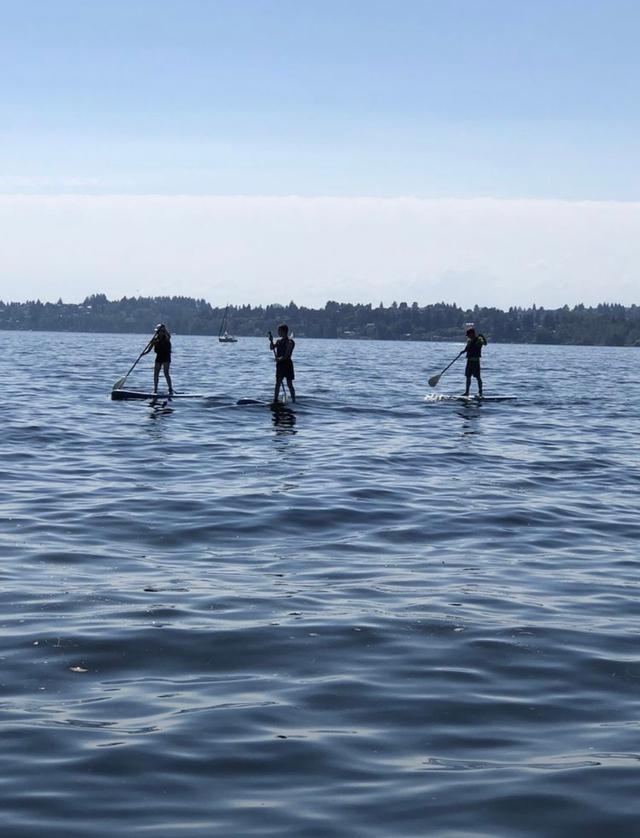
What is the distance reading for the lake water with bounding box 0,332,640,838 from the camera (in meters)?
5.04

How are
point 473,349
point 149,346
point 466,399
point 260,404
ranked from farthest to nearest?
1. point 466,399
2. point 473,349
3. point 260,404
4. point 149,346

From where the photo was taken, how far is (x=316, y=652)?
7422 millimetres

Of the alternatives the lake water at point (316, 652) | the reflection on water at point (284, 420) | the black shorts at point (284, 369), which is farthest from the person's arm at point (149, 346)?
the lake water at point (316, 652)

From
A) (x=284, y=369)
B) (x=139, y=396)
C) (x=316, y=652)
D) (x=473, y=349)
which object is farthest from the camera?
(x=473, y=349)

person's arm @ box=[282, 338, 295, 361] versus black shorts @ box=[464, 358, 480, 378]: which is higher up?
person's arm @ box=[282, 338, 295, 361]

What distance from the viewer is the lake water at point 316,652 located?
5039mm

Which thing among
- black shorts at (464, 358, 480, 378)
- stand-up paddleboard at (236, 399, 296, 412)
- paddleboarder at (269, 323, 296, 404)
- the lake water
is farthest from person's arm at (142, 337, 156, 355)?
the lake water

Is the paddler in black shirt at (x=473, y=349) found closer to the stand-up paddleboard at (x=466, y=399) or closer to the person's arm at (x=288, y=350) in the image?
the stand-up paddleboard at (x=466, y=399)

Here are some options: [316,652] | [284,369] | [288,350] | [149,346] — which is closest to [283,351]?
[288,350]

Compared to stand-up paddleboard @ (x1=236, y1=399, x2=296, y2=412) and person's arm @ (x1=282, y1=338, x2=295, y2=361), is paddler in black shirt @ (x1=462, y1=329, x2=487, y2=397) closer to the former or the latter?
person's arm @ (x1=282, y1=338, x2=295, y2=361)

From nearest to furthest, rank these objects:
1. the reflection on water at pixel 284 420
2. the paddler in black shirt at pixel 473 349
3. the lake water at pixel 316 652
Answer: the lake water at pixel 316 652
the reflection on water at pixel 284 420
the paddler in black shirt at pixel 473 349

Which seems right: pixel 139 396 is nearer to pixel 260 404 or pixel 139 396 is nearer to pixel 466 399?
pixel 260 404

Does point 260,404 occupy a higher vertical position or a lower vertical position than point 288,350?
lower

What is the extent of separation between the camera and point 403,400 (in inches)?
1389
